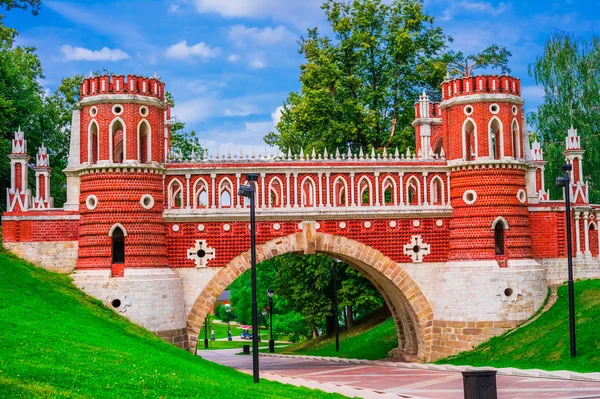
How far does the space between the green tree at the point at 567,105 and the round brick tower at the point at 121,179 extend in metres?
22.9

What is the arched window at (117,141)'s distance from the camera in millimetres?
24531

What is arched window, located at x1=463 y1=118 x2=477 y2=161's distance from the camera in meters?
26.3

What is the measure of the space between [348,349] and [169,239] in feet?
40.5

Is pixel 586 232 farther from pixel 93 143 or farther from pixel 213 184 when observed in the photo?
pixel 93 143

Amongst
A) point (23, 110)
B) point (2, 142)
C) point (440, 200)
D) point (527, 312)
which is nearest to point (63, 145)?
point (23, 110)

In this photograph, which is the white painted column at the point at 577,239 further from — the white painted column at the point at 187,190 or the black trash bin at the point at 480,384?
the black trash bin at the point at 480,384

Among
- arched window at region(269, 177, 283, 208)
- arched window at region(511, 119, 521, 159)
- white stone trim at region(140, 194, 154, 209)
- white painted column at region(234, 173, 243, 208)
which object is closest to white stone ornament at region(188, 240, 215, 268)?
white painted column at region(234, 173, 243, 208)

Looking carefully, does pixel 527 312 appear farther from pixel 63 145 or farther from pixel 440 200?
pixel 63 145

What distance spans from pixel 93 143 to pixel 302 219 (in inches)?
269

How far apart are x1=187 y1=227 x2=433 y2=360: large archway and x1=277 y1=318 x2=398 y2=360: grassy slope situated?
4.87 metres

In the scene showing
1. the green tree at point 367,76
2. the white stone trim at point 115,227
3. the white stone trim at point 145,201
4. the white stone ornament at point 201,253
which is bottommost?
the white stone ornament at point 201,253

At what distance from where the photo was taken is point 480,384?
14328mm

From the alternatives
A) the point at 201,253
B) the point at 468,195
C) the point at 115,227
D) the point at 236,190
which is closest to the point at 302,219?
the point at 236,190

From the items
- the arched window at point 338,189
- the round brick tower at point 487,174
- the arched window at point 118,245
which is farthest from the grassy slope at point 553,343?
the arched window at point 118,245
